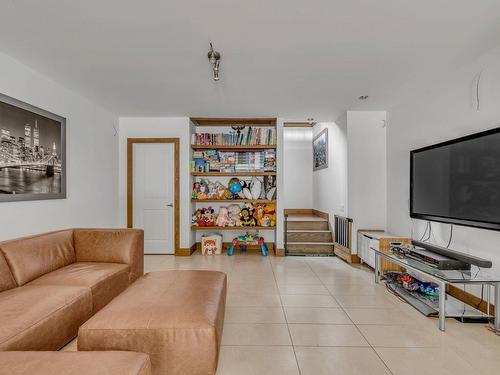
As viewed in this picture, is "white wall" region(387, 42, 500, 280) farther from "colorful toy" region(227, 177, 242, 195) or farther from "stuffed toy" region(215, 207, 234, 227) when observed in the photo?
"stuffed toy" region(215, 207, 234, 227)

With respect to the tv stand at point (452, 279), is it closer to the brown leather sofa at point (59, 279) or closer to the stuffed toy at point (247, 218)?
the stuffed toy at point (247, 218)

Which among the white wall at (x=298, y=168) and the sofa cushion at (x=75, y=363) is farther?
the white wall at (x=298, y=168)

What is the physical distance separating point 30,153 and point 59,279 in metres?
1.38

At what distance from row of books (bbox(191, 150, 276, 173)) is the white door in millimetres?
474

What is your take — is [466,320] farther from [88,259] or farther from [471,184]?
[88,259]

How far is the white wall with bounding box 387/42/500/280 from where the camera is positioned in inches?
96.7

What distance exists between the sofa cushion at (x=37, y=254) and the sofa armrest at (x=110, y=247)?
93mm

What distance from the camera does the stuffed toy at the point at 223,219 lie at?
189 inches

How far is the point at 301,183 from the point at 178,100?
397 cm

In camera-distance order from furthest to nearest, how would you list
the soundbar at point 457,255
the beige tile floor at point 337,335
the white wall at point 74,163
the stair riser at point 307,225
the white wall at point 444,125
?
the stair riser at point 307,225
the white wall at point 74,163
the white wall at point 444,125
the soundbar at point 457,255
the beige tile floor at point 337,335

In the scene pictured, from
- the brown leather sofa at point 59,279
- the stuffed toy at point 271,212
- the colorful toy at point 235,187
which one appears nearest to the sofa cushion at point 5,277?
the brown leather sofa at point 59,279

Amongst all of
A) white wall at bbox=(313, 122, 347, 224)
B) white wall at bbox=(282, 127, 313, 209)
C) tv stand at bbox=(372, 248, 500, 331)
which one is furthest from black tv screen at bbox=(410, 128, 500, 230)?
white wall at bbox=(282, 127, 313, 209)

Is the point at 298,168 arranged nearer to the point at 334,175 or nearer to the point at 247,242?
the point at 334,175

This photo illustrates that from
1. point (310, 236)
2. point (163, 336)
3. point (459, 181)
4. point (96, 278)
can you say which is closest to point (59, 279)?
point (96, 278)
